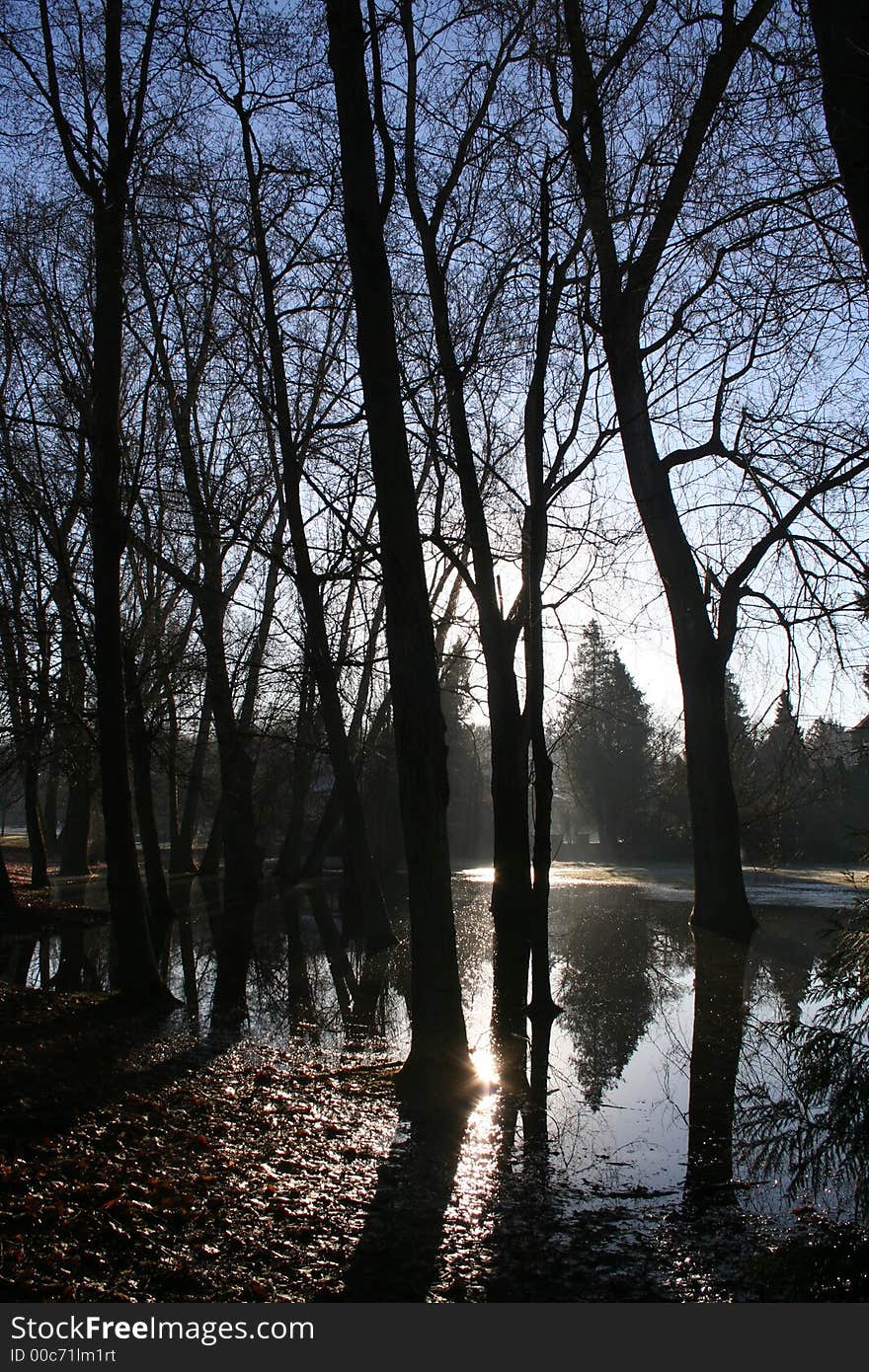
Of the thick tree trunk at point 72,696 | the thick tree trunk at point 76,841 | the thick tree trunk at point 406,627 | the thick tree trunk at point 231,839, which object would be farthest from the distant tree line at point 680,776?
the thick tree trunk at point 76,841

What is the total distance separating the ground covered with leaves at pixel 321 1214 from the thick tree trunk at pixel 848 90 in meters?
4.75

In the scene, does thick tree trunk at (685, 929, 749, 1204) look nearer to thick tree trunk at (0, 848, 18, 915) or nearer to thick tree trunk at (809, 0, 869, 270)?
thick tree trunk at (809, 0, 869, 270)

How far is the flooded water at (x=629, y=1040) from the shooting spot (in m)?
5.21

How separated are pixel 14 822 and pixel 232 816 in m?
88.7

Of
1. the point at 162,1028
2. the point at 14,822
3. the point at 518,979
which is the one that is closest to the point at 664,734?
the point at 518,979

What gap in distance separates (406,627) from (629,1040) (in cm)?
420

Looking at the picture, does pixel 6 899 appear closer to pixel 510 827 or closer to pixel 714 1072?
pixel 510 827

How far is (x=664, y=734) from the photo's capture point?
14.1 meters

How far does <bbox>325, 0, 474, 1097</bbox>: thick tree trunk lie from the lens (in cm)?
717

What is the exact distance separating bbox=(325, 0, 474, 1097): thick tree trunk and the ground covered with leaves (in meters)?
0.63

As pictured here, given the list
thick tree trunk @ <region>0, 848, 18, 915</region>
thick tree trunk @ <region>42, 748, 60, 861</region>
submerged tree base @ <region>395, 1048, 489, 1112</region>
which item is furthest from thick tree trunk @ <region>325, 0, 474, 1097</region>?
thick tree trunk @ <region>42, 748, 60, 861</region>

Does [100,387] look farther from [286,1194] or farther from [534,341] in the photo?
[286,1194]

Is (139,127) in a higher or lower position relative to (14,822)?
higher

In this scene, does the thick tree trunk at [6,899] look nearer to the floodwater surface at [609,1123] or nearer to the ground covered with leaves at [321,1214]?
the floodwater surface at [609,1123]
